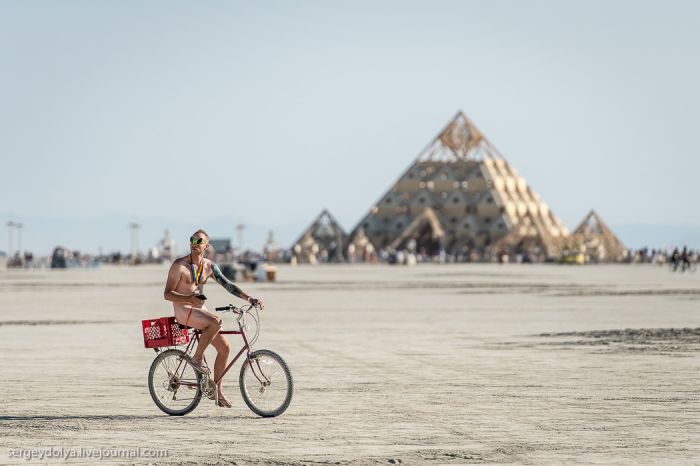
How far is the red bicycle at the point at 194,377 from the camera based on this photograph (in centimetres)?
1313

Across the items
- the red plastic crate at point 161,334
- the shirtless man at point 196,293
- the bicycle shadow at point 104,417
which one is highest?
the shirtless man at point 196,293

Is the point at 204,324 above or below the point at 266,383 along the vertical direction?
above

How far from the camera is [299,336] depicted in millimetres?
25391

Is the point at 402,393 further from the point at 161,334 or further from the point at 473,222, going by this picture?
the point at 473,222

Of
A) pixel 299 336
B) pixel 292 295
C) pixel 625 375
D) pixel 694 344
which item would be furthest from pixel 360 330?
pixel 292 295

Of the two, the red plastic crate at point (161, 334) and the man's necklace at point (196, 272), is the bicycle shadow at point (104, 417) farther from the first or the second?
the man's necklace at point (196, 272)

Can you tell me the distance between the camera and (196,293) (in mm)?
13094

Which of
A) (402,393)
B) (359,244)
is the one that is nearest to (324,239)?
(359,244)

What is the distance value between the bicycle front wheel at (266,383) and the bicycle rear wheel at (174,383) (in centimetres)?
49

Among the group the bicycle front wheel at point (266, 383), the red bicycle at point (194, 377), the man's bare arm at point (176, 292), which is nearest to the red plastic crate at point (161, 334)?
the red bicycle at point (194, 377)

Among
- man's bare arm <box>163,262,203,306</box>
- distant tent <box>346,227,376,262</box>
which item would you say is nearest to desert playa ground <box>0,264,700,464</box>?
man's bare arm <box>163,262,203,306</box>

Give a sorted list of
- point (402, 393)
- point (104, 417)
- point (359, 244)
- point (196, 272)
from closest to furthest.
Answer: point (196, 272)
point (104, 417)
point (402, 393)
point (359, 244)

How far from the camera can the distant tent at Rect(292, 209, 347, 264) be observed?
18450 centimetres

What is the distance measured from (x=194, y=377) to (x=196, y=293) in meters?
0.93
